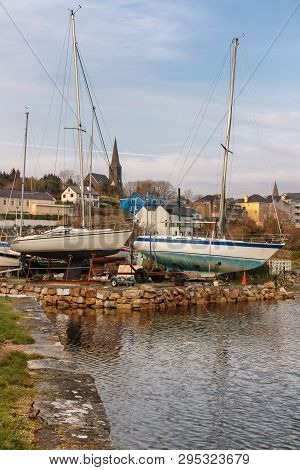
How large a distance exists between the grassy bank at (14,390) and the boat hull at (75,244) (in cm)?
2032

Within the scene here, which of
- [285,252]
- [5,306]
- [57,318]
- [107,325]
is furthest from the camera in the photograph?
[285,252]

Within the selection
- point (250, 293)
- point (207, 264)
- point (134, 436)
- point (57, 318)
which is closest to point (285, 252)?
point (207, 264)

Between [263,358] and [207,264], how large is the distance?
2747 centimetres

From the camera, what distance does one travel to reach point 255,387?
16406mm

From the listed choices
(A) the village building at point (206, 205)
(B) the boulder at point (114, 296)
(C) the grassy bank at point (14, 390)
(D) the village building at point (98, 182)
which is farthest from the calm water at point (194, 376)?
Result: (A) the village building at point (206, 205)

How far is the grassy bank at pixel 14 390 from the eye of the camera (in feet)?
30.7

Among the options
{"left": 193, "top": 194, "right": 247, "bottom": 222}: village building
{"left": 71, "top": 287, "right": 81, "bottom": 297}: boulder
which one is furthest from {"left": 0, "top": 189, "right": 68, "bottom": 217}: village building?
{"left": 71, "top": 287, "right": 81, "bottom": 297}: boulder

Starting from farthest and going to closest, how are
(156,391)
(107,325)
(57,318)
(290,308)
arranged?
(290,308) < (57,318) < (107,325) < (156,391)

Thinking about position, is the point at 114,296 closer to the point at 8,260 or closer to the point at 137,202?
the point at 8,260

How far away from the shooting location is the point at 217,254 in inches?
1850

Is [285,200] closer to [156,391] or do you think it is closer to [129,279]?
[129,279]

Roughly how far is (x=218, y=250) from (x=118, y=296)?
48.9 ft

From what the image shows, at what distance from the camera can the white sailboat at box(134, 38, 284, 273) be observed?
46844 mm

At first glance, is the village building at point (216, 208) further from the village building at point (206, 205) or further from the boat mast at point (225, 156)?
the boat mast at point (225, 156)
